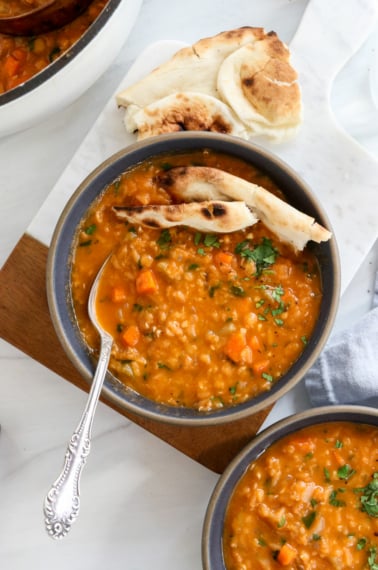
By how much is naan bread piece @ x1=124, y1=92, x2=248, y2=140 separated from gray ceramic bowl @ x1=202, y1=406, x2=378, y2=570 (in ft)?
4.48

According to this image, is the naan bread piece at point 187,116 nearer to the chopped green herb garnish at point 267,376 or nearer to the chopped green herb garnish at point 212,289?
the chopped green herb garnish at point 212,289

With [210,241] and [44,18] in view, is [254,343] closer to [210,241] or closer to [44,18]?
[210,241]

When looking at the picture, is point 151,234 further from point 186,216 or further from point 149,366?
point 149,366

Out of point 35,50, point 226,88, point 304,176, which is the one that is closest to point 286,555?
point 304,176

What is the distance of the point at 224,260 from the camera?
356cm

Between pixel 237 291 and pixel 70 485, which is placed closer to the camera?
pixel 70 485

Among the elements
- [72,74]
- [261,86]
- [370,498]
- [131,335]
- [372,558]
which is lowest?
[372,558]

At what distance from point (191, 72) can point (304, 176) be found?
740 millimetres

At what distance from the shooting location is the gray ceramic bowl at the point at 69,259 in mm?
3490

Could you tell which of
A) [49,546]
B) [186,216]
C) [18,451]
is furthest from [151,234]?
[49,546]

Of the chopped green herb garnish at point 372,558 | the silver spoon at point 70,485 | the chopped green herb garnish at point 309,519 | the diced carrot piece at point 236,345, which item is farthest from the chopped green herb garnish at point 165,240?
the chopped green herb garnish at point 372,558

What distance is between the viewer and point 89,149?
13.1ft

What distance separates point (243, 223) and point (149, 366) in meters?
0.75

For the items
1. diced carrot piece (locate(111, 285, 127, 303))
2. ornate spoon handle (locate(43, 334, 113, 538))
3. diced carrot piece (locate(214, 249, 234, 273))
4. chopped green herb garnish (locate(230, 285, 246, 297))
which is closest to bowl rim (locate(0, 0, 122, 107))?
diced carrot piece (locate(111, 285, 127, 303))
